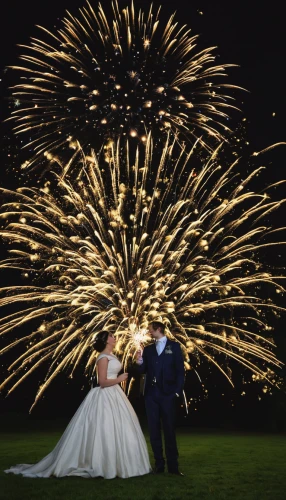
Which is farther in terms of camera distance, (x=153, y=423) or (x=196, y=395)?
(x=196, y=395)

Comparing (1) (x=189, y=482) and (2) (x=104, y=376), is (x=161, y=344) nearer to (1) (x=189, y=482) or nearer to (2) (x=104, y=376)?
(2) (x=104, y=376)

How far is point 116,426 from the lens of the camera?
10.7 metres

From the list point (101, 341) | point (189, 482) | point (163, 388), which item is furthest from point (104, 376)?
point (189, 482)

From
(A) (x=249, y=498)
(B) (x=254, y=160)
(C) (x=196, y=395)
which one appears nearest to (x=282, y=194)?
(B) (x=254, y=160)

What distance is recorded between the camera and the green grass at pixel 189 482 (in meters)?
9.30

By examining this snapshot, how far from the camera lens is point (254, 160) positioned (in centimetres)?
2834

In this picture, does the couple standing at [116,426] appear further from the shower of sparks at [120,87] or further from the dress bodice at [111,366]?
the shower of sparks at [120,87]

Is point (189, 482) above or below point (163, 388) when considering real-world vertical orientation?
below

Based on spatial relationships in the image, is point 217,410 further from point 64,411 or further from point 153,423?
point 153,423

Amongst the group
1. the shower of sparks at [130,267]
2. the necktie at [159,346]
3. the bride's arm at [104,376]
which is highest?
the shower of sparks at [130,267]

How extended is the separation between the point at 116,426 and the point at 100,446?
13.2 inches

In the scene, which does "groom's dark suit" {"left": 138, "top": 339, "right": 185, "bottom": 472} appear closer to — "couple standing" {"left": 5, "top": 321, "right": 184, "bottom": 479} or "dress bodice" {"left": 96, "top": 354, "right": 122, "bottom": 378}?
"couple standing" {"left": 5, "top": 321, "right": 184, "bottom": 479}

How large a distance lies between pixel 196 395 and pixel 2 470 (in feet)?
49.4

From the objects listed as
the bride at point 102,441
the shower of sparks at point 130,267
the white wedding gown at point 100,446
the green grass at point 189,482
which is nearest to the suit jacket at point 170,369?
the bride at point 102,441
